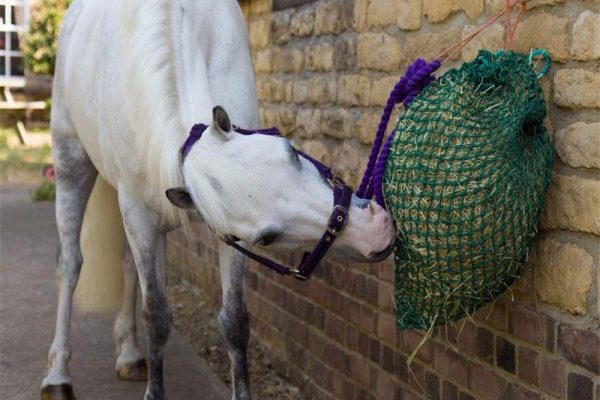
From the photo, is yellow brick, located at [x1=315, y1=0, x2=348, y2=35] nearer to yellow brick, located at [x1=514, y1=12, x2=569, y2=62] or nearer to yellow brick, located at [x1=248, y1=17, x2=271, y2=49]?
yellow brick, located at [x1=248, y1=17, x2=271, y2=49]

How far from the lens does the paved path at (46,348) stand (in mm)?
4689

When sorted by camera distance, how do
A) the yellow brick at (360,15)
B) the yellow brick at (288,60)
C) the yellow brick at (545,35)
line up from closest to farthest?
the yellow brick at (545,35), the yellow brick at (360,15), the yellow brick at (288,60)

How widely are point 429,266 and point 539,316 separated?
0.36 m

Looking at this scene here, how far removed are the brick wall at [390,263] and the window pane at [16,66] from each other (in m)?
11.3

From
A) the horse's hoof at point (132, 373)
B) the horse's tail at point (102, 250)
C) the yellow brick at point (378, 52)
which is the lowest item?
the horse's hoof at point (132, 373)

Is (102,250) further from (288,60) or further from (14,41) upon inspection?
(14,41)

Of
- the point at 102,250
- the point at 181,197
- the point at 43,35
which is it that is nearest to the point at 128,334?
the point at 102,250

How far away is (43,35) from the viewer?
1528 centimetres

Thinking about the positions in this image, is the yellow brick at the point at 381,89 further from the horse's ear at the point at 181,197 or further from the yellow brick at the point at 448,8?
the horse's ear at the point at 181,197

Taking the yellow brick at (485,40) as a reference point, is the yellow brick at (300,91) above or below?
below

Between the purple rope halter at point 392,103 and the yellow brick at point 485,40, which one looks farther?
the yellow brick at point 485,40

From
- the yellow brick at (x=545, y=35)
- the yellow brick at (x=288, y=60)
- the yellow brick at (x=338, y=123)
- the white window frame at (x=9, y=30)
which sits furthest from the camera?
the white window frame at (x=9, y=30)

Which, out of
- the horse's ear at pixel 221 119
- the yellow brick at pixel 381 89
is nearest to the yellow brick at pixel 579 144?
the horse's ear at pixel 221 119

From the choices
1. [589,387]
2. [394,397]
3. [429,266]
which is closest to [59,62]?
[394,397]
